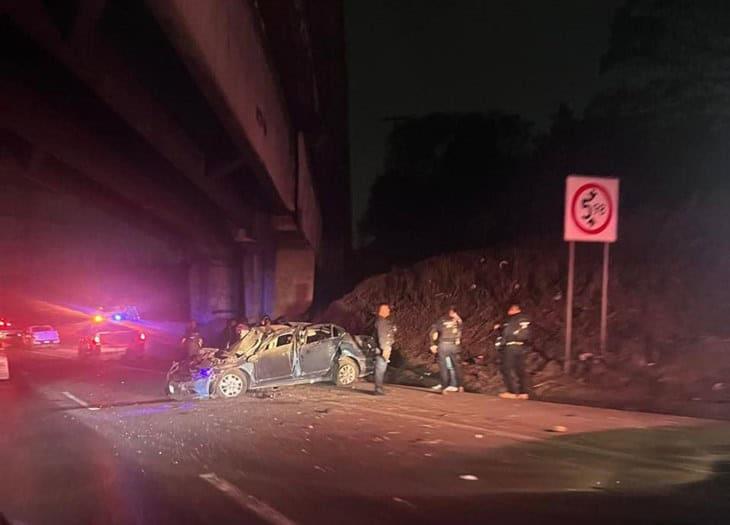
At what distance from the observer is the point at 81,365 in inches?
1059

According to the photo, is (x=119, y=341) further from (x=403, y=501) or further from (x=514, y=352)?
(x=403, y=501)

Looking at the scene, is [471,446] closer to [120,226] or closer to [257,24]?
[257,24]

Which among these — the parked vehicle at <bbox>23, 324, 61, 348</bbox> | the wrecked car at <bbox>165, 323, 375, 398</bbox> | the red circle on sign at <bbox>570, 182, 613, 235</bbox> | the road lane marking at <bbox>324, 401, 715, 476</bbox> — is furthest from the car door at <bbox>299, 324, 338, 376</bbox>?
the parked vehicle at <bbox>23, 324, 61, 348</bbox>

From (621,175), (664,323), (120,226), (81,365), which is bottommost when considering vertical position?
(81,365)

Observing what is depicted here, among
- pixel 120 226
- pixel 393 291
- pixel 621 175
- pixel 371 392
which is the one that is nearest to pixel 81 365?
pixel 120 226

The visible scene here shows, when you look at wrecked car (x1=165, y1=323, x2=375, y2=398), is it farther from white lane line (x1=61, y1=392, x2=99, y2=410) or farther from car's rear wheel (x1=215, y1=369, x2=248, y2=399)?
white lane line (x1=61, y1=392, x2=99, y2=410)

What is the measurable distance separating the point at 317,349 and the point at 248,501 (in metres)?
9.60

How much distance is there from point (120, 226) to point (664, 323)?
2191cm

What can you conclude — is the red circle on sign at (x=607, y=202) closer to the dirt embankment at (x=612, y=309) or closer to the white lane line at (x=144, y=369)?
the dirt embankment at (x=612, y=309)

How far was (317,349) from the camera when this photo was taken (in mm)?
17078

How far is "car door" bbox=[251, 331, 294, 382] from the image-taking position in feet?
53.9

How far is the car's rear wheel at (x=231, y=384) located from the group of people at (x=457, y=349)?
9.00 ft

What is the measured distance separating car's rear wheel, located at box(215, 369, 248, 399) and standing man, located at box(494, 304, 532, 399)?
5268 millimetres

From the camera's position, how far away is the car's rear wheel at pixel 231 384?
15875 mm
